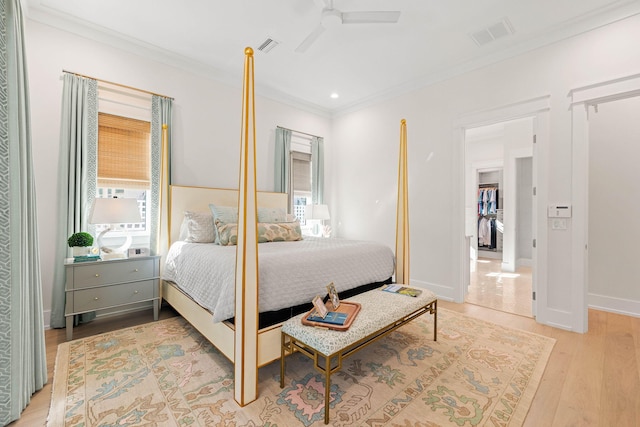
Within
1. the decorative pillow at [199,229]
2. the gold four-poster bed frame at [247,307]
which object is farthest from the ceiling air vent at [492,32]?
the decorative pillow at [199,229]

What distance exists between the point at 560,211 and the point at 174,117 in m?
4.42

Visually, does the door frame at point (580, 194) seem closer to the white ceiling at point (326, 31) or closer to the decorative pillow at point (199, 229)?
the white ceiling at point (326, 31)

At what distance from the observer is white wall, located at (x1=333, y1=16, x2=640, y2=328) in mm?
2689

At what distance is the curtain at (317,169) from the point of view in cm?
486

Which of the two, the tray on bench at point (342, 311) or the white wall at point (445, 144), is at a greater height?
the white wall at point (445, 144)

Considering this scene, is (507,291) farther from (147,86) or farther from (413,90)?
(147,86)

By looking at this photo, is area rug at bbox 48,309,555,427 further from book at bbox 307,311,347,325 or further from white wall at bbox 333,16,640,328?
white wall at bbox 333,16,640,328

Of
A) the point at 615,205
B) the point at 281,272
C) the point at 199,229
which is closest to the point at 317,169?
the point at 199,229

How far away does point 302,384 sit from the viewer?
183 cm

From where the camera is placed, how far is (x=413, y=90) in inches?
158

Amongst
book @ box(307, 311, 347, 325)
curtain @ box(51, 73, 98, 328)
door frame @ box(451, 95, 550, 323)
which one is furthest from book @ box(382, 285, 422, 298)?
curtain @ box(51, 73, 98, 328)

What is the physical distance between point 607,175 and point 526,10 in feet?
7.31

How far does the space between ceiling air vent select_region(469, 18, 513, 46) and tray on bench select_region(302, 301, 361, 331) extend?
3.03m

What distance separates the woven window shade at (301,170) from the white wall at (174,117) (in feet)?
1.39
